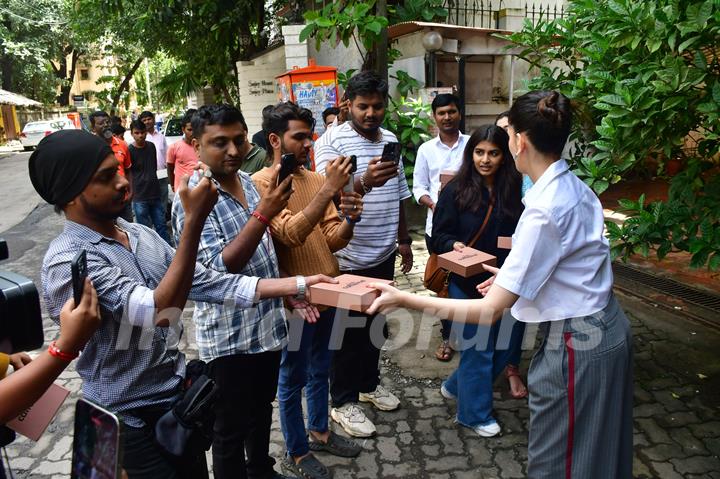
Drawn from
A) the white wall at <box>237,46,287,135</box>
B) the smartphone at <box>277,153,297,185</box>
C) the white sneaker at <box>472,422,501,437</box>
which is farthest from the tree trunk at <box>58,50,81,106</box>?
the white sneaker at <box>472,422,501,437</box>

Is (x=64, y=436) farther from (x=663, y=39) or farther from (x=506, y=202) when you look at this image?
(x=663, y=39)

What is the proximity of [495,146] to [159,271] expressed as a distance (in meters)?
2.19

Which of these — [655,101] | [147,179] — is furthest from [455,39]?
[655,101]

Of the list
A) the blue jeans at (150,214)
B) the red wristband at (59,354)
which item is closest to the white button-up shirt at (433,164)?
the red wristband at (59,354)

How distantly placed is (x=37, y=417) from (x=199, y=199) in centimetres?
87

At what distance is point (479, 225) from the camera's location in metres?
3.44

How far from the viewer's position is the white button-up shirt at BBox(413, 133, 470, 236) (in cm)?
463

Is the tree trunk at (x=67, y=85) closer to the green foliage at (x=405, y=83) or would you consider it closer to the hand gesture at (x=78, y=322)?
the green foliage at (x=405, y=83)

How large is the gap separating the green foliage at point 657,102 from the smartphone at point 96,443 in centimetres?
267

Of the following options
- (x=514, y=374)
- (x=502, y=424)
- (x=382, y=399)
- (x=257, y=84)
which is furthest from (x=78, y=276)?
(x=257, y=84)

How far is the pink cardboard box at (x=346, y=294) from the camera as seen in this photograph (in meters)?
2.23

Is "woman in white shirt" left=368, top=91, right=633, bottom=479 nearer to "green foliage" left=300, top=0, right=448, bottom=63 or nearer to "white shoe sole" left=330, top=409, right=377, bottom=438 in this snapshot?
"white shoe sole" left=330, top=409, right=377, bottom=438

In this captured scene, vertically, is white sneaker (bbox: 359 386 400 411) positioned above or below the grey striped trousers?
below

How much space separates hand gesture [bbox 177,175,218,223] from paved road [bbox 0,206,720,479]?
6.33 feet
